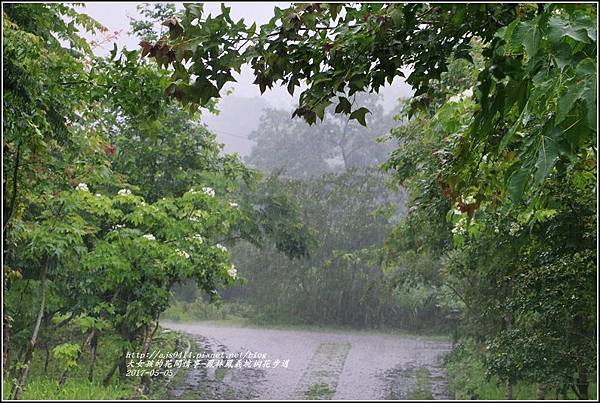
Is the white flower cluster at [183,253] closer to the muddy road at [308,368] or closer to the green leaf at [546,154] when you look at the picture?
the muddy road at [308,368]

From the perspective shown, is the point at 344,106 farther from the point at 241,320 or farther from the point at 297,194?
the point at 241,320

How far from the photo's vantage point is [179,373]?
8.41 meters

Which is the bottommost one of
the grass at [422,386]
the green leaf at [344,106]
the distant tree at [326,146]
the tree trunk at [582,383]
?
the grass at [422,386]

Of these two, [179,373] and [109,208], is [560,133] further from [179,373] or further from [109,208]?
[179,373]

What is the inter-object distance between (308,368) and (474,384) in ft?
9.69

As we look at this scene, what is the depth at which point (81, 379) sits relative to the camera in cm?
680

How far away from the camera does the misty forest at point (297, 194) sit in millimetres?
1423

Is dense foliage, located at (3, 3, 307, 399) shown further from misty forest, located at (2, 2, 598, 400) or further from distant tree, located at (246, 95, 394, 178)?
distant tree, located at (246, 95, 394, 178)

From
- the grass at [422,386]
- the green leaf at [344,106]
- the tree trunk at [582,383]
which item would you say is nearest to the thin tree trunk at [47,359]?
the grass at [422,386]

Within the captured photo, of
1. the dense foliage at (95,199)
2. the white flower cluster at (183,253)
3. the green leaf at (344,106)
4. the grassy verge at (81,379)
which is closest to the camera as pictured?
the green leaf at (344,106)

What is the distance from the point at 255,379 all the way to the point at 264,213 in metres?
2.87

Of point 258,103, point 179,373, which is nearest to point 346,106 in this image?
point 179,373

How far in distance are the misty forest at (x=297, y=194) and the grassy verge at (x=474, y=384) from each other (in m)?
0.05

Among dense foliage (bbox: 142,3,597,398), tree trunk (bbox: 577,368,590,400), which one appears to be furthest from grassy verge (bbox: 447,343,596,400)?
dense foliage (bbox: 142,3,597,398)
